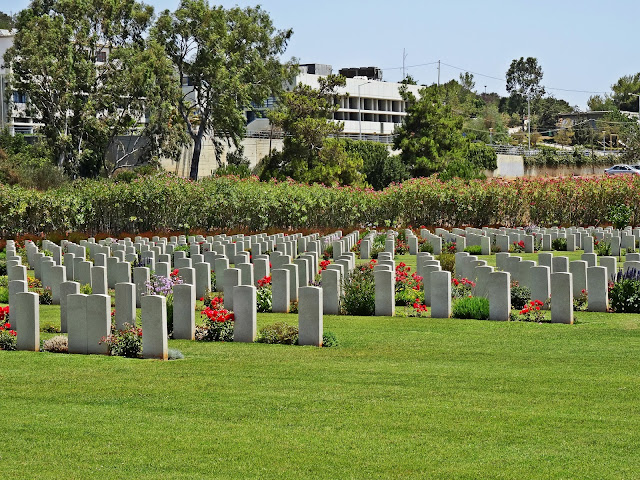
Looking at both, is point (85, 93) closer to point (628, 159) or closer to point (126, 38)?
point (126, 38)

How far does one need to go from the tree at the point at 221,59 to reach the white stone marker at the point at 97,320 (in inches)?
1711

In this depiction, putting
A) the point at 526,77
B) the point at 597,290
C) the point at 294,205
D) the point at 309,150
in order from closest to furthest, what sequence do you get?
the point at 597,290 < the point at 294,205 < the point at 309,150 < the point at 526,77

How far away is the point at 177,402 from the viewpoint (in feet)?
28.8

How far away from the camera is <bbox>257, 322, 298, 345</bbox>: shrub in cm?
1217

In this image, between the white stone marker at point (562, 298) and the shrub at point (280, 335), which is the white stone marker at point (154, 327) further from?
the white stone marker at point (562, 298)

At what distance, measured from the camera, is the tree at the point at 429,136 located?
6238cm

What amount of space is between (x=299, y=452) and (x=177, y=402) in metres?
1.92

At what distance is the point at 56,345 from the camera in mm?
11812

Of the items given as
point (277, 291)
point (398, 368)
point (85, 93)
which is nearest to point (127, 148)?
point (85, 93)

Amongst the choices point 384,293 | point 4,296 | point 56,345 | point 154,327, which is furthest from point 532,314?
point 4,296

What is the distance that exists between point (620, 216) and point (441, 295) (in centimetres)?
2136

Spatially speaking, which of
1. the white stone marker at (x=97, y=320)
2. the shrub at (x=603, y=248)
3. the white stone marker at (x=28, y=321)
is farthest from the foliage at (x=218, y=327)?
the shrub at (x=603, y=248)

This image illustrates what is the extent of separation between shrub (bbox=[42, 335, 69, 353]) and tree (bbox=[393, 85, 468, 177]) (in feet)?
169

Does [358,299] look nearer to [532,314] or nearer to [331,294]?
[331,294]
